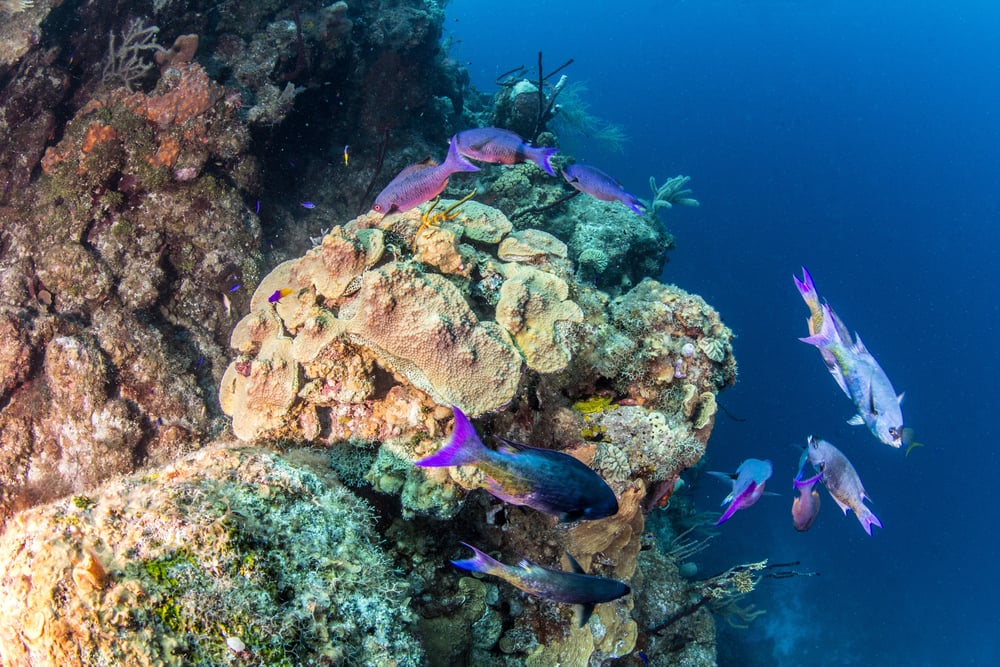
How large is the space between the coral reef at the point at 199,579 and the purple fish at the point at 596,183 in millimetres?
2696

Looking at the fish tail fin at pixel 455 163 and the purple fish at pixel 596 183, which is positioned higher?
the fish tail fin at pixel 455 163

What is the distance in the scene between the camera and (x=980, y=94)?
75812 millimetres

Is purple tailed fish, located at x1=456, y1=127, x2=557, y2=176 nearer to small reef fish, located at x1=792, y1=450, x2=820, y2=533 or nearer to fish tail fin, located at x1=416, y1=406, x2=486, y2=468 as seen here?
fish tail fin, located at x1=416, y1=406, x2=486, y2=468

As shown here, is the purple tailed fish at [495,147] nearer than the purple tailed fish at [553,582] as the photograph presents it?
No

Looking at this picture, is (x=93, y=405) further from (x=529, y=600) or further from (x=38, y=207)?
(x=529, y=600)

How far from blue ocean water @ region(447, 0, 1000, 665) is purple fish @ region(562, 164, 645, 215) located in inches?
147

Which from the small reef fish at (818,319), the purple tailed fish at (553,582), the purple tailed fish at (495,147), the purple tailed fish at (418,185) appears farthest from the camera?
the purple tailed fish at (495,147)

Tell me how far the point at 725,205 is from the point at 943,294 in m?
22.0

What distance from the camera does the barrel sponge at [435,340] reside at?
256 centimetres

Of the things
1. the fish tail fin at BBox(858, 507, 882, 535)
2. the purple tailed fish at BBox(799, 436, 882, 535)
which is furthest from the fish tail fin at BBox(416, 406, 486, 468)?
the fish tail fin at BBox(858, 507, 882, 535)

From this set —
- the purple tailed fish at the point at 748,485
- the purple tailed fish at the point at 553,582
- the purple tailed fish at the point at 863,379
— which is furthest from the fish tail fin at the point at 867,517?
the purple tailed fish at the point at 553,582

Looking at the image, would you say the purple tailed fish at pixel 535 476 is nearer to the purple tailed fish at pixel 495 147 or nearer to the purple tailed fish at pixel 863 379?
the purple tailed fish at pixel 863 379

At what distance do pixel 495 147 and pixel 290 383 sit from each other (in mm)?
2072

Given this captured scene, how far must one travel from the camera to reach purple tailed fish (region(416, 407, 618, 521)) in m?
1.93
